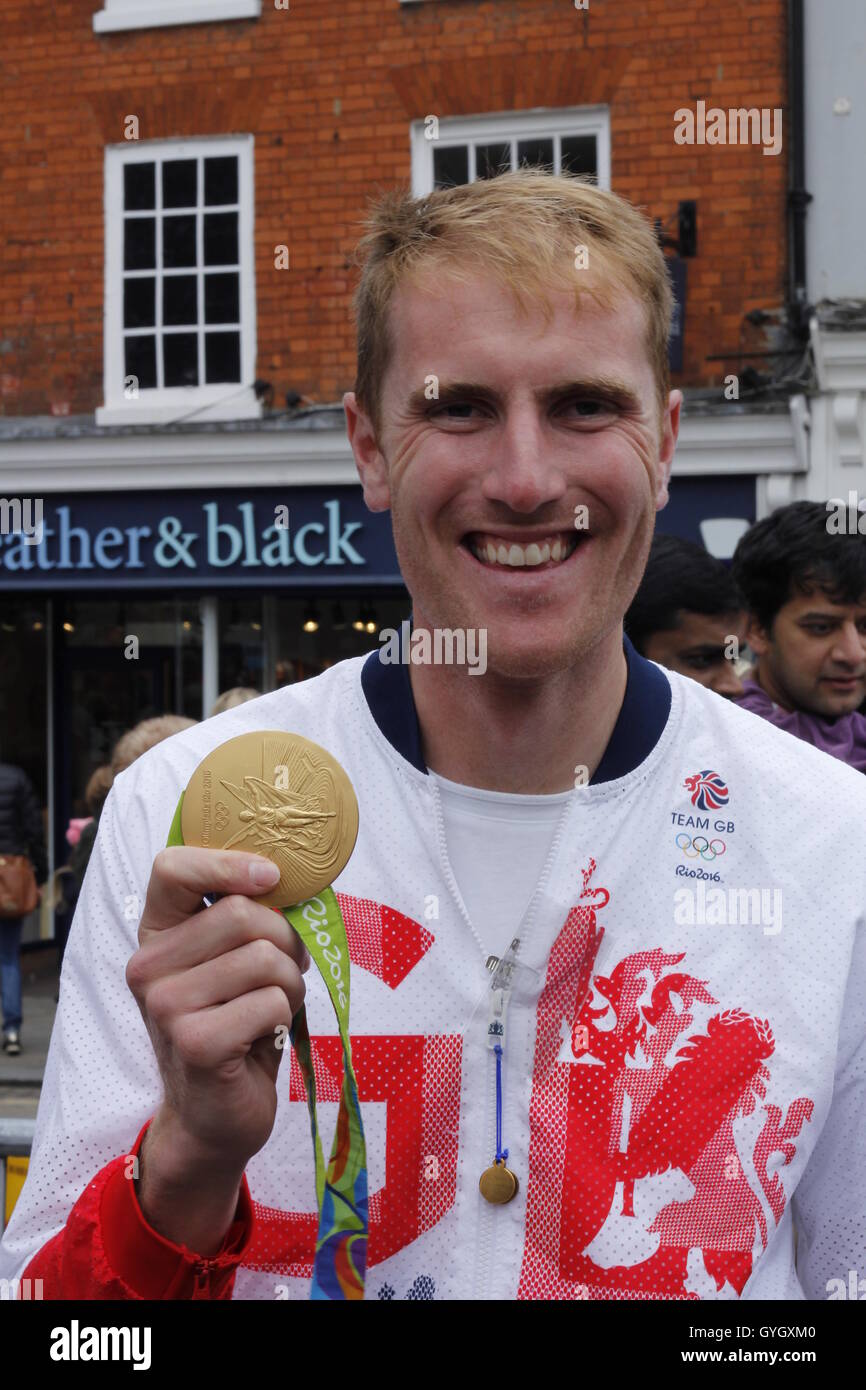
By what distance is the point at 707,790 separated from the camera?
1875 millimetres

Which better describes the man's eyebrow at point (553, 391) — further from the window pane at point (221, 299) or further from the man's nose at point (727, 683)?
the window pane at point (221, 299)

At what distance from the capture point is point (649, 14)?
972 cm

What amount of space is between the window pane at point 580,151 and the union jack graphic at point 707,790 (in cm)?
888

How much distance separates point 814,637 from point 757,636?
8.0 inches

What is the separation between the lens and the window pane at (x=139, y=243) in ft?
35.7

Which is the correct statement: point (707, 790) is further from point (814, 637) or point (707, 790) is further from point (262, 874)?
point (814, 637)

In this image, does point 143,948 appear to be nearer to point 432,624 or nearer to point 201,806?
point 201,806

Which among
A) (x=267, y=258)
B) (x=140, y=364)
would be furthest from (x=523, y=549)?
(x=140, y=364)

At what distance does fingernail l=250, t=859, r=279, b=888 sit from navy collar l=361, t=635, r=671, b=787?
466 millimetres

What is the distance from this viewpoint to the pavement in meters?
8.04

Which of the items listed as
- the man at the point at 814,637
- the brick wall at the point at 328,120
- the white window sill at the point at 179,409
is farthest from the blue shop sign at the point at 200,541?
the man at the point at 814,637

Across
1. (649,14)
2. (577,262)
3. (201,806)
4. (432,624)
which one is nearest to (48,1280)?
(201,806)

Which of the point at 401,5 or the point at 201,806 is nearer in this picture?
the point at 201,806
